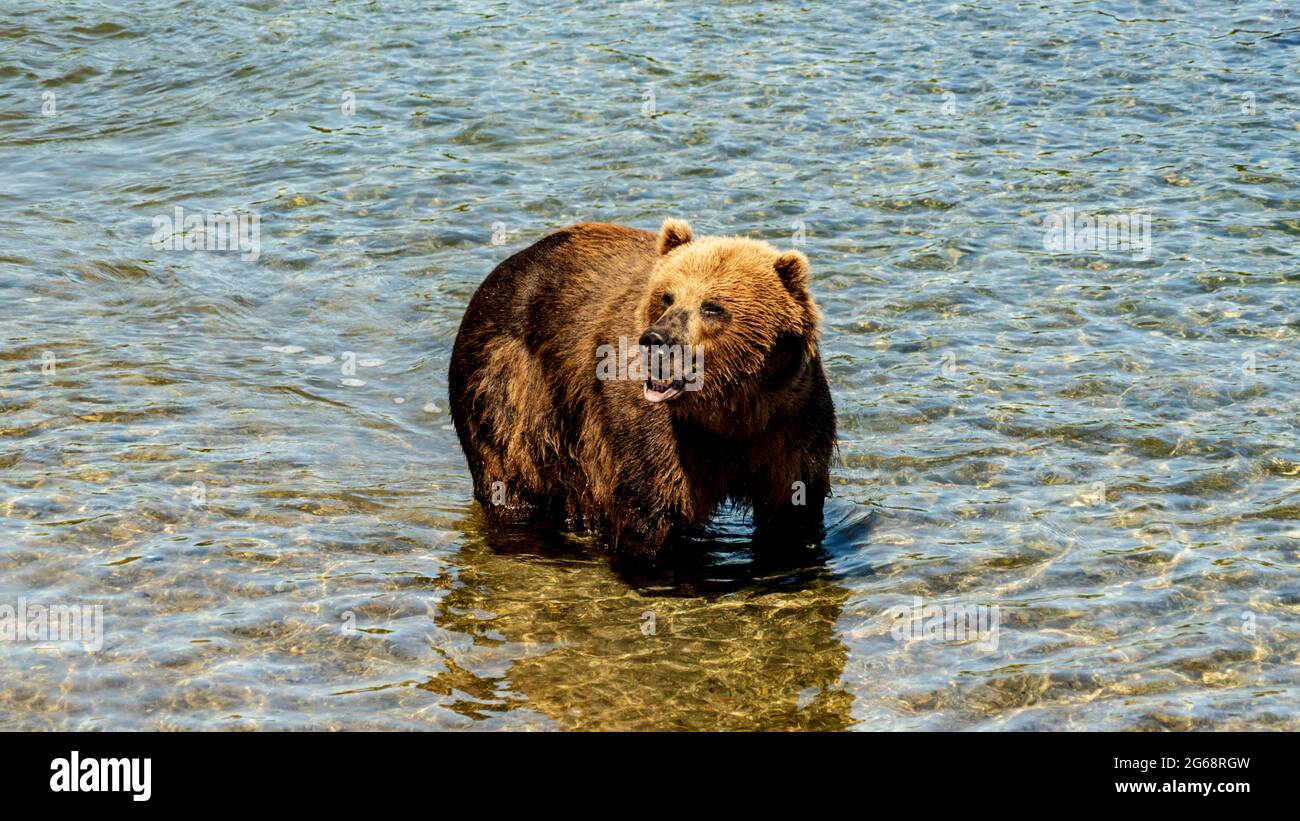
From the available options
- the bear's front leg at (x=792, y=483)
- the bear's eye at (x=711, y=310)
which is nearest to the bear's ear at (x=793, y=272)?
the bear's eye at (x=711, y=310)

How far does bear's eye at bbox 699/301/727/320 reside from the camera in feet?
23.4

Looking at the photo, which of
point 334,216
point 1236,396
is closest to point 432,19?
point 334,216

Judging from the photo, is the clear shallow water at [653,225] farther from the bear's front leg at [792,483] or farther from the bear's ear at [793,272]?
the bear's ear at [793,272]

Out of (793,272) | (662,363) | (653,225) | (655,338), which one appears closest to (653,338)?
(655,338)

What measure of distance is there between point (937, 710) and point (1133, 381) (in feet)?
14.2

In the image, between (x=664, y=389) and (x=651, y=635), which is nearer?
(x=664, y=389)

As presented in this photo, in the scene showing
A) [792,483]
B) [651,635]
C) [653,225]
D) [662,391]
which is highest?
[653,225]

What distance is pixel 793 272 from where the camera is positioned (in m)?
7.39

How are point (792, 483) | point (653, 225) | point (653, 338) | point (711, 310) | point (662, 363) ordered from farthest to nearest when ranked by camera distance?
point (653, 225) < point (792, 483) < point (711, 310) < point (662, 363) < point (653, 338)

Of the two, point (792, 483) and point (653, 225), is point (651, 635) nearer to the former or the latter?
point (792, 483)

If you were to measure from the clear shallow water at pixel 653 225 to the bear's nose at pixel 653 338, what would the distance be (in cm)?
147

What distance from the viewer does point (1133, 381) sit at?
1016 centimetres

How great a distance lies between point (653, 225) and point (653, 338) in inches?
256
